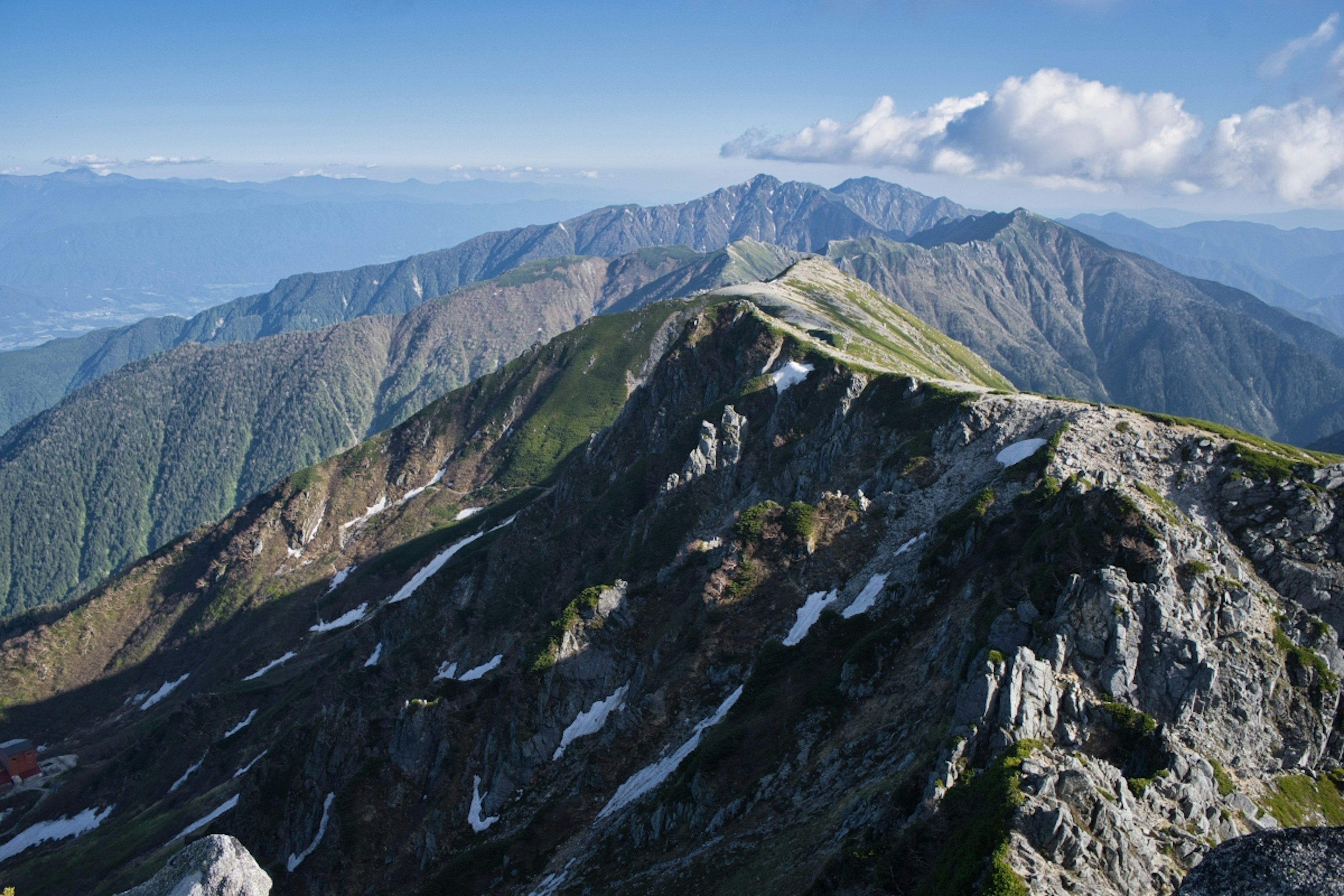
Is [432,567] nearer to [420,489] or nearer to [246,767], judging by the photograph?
[246,767]

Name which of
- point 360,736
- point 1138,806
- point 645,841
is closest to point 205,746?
point 360,736

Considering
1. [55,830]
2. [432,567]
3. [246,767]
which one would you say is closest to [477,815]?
[246,767]

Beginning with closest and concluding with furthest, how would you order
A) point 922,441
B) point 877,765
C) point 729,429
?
point 877,765 → point 922,441 → point 729,429

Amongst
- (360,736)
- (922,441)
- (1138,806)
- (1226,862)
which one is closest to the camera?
(1226,862)

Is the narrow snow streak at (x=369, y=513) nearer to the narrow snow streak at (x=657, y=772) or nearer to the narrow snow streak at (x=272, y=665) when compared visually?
the narrow snow streak at (x=272, y=665)

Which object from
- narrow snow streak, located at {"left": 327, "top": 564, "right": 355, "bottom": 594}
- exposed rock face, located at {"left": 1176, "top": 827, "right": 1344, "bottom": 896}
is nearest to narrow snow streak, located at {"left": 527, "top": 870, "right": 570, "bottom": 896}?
exposed rock face, located at {"left": 1176, "top": 827, "right": 1344, "bottom": 896}

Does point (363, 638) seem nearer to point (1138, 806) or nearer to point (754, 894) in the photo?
point (754, 894)
